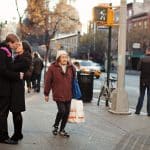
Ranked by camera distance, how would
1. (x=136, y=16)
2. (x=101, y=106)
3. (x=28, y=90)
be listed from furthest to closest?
(x=136, y=16) < (x=28, y=90) < (x=101, y=106)

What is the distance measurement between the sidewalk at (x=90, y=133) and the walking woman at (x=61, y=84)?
16.6 inches

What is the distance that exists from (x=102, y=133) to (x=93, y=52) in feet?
258

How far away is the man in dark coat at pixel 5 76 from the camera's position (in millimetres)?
8594

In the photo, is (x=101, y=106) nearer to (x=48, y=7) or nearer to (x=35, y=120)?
(x=35, y=120)

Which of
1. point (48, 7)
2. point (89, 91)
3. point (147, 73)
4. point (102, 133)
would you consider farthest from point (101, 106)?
point (48, 7)

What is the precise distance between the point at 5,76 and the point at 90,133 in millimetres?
2636

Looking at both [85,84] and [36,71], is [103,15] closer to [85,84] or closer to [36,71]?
[85,84]

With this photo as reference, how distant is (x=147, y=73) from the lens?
14.1 m

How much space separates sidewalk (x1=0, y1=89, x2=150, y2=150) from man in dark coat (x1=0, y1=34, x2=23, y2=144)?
34 centimetres

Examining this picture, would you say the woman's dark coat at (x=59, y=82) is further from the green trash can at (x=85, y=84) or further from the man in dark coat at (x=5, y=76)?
the green trash can at (x=85, y=84)

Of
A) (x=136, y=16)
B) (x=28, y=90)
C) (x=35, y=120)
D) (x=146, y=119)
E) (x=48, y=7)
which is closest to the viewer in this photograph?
(x=35, y=120)

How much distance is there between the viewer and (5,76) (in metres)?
8.62

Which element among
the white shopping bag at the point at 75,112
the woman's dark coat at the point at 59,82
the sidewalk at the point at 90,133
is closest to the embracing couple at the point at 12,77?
the sidewalk at the point at 90,133

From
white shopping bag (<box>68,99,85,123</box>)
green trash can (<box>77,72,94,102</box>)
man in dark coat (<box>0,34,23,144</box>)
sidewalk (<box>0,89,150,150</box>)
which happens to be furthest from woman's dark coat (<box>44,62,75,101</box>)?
green trash can (<box>77,72,94,102</box>)
